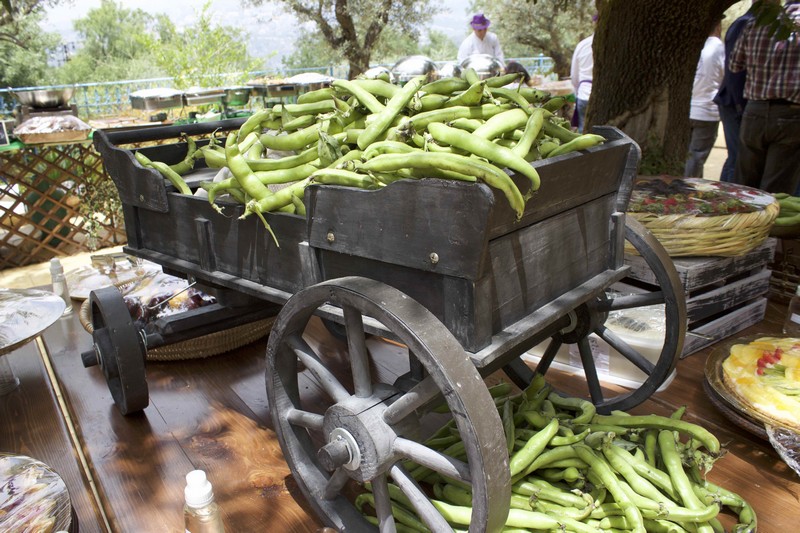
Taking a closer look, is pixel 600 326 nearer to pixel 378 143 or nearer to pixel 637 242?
pixel 637 242

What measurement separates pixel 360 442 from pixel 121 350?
1.19 meters

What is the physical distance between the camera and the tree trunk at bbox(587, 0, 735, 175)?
369cm

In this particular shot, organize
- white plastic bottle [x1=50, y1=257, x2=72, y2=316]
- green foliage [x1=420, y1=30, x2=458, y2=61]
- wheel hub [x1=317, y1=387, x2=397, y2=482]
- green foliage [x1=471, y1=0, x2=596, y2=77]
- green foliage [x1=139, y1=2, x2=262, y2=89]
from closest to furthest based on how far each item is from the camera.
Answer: wheel hub [x1=317, y1=387, x2=397, y2=482]
white plastic bottle [x1=50, y1=257, x2=72, y2=316]
green foliage [x1=139, y1=2, x2=262, y2=89]
green foliage [x1=471, y1=0, x2=596, y2=77]
green foliage [x1=420, y1=30, x2=458, y2=61]

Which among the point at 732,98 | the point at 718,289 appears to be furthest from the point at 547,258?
the point at 732,98

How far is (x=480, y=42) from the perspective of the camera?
31.3 ft

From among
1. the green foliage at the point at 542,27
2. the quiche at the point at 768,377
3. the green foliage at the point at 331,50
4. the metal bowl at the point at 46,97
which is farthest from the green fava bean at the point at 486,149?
the green foliage at the point at 542,27

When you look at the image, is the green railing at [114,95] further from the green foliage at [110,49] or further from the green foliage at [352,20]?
the green foliage at [110,49]

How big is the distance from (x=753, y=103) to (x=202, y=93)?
11.5 m

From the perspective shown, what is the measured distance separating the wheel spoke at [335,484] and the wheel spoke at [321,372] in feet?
0.68

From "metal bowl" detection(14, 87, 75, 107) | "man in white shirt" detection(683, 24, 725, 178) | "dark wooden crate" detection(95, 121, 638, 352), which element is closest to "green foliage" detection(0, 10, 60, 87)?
"metal bowl" detection(14, 87, 75, 107)

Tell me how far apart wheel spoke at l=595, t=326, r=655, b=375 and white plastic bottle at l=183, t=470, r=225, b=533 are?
1.60 m

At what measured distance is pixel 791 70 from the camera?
4695mm

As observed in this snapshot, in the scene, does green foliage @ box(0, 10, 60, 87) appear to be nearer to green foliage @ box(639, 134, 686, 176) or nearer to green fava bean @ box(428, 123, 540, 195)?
green foliage @ box(639, 134, 686, 176)

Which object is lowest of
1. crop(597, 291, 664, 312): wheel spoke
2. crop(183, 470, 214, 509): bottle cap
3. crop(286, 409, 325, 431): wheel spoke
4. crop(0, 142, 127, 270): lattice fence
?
crop(0, 142, 127, 270): lattice fence
